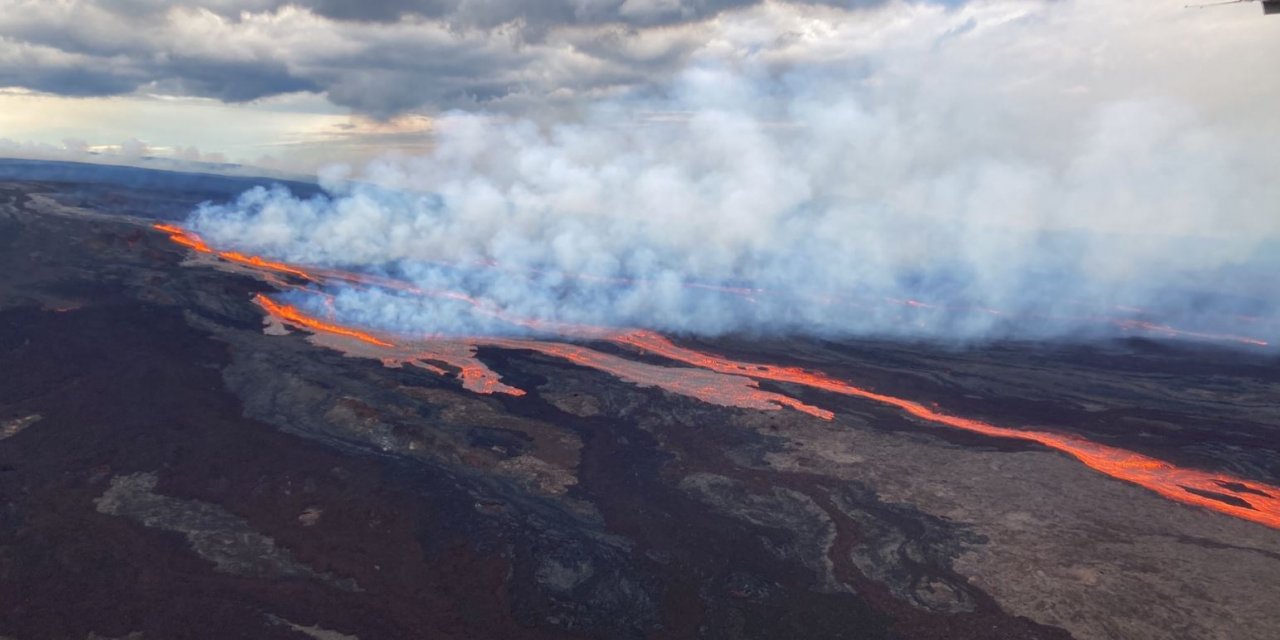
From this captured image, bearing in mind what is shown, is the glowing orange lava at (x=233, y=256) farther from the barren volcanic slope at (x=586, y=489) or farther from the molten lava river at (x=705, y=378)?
the barren volcanic slope at (x=586, y=489)

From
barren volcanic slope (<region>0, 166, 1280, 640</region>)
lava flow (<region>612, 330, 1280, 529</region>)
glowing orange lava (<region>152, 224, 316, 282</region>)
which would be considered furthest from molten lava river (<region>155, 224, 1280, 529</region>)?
glowing orange lava (<region>152, 224, 316, 282</region>)

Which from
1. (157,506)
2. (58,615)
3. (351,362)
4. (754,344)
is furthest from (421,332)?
(58,615)

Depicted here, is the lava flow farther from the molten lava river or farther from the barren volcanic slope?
the barren volcanic slope

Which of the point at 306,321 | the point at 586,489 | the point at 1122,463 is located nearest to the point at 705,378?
the point at 586,489

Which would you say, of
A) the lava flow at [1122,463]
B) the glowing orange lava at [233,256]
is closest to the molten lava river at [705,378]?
the lava flow at [1122,463]

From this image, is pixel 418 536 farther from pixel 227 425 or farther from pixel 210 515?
pixel 227 425

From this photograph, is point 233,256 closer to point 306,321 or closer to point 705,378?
point 306,321

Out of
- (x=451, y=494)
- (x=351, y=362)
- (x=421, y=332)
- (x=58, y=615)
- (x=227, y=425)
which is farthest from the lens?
(x=421, y=332)
